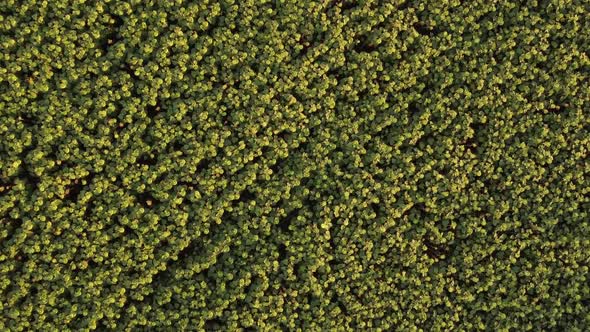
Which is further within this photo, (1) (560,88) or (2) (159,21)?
(1) (560,88)

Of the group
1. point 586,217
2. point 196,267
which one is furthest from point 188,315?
point 586,217

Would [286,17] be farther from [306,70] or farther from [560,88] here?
[560,88]

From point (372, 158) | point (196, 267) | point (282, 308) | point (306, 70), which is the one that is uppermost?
point (306, 70)

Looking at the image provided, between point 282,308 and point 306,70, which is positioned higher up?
point 306,70

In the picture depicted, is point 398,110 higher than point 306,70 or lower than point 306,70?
lower

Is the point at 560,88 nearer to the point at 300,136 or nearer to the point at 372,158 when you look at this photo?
the point at 372,158

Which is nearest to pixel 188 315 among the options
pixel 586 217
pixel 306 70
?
pixel 306 70
